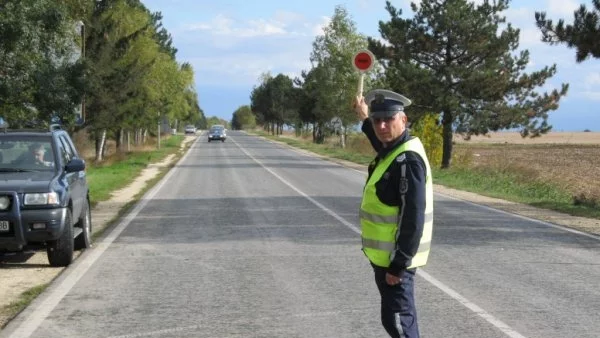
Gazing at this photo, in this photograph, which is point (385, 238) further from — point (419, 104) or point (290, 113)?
point (290, 113)

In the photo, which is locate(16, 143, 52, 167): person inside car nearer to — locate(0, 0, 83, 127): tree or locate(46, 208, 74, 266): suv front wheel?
locate(46, 208, 74, 266): suv front wheel

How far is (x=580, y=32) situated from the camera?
17594mm

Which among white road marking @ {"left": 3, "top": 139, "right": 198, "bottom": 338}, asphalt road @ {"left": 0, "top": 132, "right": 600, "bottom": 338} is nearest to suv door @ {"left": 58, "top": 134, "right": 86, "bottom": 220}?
white road marking @ {"left": 3, "top": 139, "right": 198, "bottom": 338}

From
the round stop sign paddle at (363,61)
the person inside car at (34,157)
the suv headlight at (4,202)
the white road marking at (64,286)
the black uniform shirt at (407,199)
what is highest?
the round stop sign paddle at (363,61)

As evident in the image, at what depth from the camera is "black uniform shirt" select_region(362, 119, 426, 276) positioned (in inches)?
168

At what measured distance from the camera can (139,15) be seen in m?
45.1

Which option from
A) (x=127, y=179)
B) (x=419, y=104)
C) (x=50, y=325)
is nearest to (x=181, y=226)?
(x=50, y=325)

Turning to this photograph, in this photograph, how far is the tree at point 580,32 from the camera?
57.3 feet

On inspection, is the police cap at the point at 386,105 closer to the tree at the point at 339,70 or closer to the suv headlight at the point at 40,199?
the suv headlight at the point at 40,199

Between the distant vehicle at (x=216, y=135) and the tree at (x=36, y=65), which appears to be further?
the distant vehicle at (x=216, y=135)

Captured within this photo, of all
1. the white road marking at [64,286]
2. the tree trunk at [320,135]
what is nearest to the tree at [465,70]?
the white road marking at [64,286]

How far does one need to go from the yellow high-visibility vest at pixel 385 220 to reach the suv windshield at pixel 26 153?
671 cm

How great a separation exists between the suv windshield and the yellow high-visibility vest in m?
6.71

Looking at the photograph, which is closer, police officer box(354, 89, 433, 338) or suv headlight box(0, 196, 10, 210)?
police officer box(354, 89, 433, 338)
